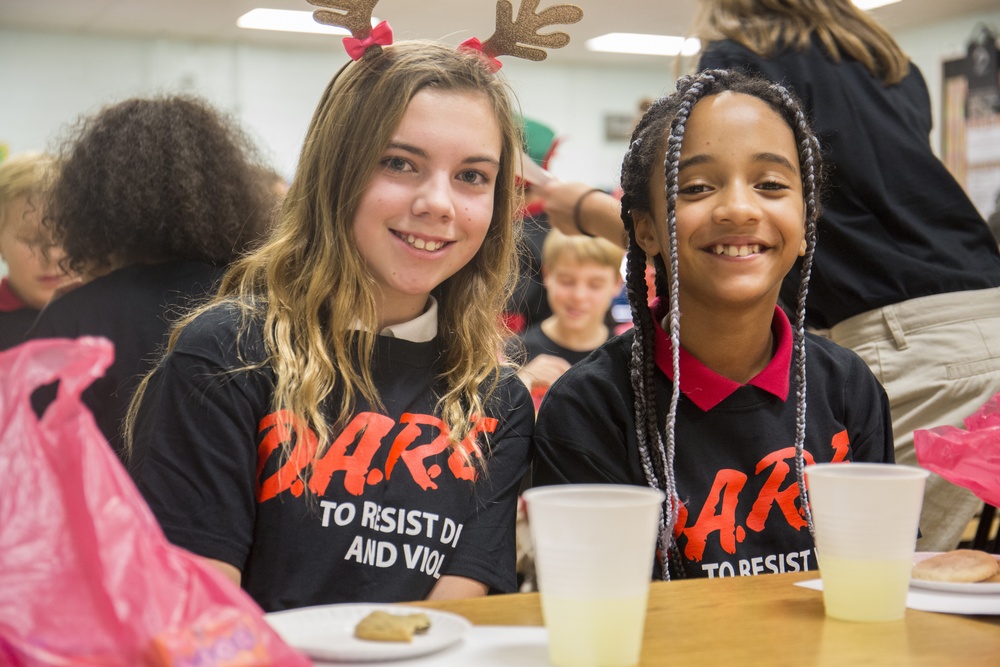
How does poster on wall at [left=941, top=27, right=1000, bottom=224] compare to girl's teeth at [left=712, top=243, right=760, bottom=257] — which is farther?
poster on wall at [left=941, top=27, right=1000, bottom=224]

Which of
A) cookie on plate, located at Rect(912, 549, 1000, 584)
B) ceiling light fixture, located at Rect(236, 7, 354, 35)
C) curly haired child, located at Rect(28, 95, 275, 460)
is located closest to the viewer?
cookie on plate, located at Rect(912, 549, 1000, 584)

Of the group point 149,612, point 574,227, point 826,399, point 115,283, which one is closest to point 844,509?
point 149,612

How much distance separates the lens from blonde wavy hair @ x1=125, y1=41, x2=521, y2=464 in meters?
1.25

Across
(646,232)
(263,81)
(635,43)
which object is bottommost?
(646,232)

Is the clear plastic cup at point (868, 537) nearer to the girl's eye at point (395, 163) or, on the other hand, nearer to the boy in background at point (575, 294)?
the girl's eye at point (395, 163)

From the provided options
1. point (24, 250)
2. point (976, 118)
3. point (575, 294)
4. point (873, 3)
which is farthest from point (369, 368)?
point (976, 118)

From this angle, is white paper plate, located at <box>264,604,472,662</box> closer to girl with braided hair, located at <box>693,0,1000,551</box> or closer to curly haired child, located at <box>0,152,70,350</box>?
girl with braided hair, located at <box>693,0,1000,551</box>

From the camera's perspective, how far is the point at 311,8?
6492 millimetres

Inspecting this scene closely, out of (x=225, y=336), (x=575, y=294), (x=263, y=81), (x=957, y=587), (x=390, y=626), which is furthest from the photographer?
(x=263, y=81)

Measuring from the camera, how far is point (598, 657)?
677 mm

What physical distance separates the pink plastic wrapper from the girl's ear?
475 millimetres

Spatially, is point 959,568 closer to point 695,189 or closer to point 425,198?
point 695,189

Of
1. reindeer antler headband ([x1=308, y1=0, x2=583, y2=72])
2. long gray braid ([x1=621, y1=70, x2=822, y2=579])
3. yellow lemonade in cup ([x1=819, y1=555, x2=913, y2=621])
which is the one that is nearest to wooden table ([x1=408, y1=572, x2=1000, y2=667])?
yellow lemonade in cup ([x1=819, y1=555, x2=913, y2=621])

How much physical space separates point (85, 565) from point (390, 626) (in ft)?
0.66
